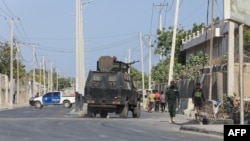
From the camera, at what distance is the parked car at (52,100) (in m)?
68.9

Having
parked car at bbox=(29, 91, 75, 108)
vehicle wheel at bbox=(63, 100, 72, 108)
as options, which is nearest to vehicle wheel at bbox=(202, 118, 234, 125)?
vehicle wheel at bbox=(63, 100, 72, 108)

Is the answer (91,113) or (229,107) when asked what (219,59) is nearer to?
(91,113)

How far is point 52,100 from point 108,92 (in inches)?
1515

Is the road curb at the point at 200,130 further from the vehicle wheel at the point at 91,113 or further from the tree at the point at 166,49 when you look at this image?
the tree at the point at 166,49

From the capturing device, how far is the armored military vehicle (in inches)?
1288

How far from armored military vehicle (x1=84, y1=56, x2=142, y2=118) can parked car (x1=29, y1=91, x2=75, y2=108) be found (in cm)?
3413

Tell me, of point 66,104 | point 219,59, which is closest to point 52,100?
point 66,104

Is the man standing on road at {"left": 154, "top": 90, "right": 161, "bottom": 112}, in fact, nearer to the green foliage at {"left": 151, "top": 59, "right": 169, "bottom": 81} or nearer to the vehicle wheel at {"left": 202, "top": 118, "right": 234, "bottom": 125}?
the vehicle wheel at {"left": 202, "top": 118, "right": 234, "bottom": 125}

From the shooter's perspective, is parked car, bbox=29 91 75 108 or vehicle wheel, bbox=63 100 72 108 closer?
vehicle wheel, bbox=63 100 72 108

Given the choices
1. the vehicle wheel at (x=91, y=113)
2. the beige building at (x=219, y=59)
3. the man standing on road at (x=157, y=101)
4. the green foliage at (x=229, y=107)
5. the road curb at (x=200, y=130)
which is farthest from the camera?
the man standing on road at (x=157, y=101)

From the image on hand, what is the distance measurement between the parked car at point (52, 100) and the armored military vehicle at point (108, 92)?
34133mm

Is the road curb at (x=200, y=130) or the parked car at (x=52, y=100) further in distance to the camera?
the parked car at (x=52, y=100)

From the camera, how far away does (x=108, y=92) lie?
32.9 metres

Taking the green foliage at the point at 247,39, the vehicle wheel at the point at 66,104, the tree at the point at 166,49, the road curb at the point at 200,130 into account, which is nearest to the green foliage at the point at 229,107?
the road curb at the point at 200,130
